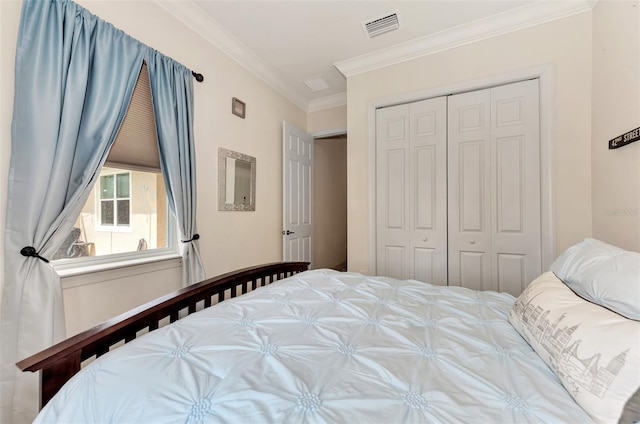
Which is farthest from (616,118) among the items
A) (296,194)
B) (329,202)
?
(329,202)

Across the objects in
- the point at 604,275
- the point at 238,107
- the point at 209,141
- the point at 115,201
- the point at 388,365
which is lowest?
the point at 388,365

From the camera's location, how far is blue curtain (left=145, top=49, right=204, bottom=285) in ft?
6.08

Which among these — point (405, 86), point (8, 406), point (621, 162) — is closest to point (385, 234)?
point (405, 86)

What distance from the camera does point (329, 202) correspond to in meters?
4.75

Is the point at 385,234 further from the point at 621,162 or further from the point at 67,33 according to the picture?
the point at 67,33

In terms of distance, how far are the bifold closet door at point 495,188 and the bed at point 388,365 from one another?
1298 millimetres

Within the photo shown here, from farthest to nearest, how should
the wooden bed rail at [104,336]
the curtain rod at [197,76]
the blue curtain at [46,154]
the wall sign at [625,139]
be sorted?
the curtain rod at [197,76] < the wall sign at [625,139] < the blue curtain at [46,154] < the wooden bed rail at [104,336]

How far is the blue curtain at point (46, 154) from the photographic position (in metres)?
1.24

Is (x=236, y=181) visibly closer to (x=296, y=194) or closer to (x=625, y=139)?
(x=296, y=194)

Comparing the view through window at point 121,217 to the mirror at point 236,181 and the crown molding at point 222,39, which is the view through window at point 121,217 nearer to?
the mirror at point 236,181

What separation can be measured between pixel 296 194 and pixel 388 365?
2.77 m

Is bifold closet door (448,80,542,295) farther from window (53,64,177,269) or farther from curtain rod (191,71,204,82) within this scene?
window (53,64,177,269)

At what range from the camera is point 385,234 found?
2.77 meters

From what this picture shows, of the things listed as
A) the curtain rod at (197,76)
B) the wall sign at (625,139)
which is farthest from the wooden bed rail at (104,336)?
the wall sign at (625,139)
